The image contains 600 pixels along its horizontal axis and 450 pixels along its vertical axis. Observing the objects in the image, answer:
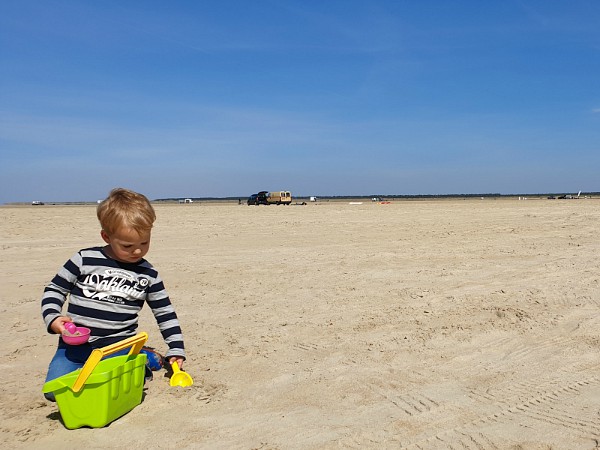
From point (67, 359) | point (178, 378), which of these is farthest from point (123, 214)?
point (178, 378)

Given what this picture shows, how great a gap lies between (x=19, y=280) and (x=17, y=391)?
429 cm

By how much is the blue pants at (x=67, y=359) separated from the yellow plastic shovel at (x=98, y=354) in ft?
0.43

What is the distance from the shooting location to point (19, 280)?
7.47 metres

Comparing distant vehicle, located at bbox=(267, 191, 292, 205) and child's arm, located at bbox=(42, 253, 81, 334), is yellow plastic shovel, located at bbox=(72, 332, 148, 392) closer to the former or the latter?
child's arm, located at bbox=(42, 253, 81, 334)

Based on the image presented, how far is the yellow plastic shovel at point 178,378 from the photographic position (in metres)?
3.66

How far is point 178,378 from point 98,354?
86 centimetres

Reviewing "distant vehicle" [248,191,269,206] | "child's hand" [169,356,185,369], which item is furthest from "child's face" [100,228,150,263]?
"distant vehicle" [248,191,269,206]

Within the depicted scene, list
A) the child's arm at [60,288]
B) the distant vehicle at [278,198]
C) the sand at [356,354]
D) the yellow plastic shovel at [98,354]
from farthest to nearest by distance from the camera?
the distant vehicle at [278,198] < the child's arm at [60,288] < the sand at [356,354] < the yellow plastic shovel at [98,354]

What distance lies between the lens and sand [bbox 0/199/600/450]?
120 inches

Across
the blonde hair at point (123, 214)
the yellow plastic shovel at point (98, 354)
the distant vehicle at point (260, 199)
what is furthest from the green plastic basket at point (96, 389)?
the distant vehicle at point (260, 199)

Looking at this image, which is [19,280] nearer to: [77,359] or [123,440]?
[77,359]

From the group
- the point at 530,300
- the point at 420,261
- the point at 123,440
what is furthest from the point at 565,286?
the point at 123,440

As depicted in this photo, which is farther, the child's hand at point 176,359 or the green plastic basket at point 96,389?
the child's hand at point 176,359

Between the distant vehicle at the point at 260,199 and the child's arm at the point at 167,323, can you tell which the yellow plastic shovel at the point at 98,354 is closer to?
the child's arm at the point at 167,323
